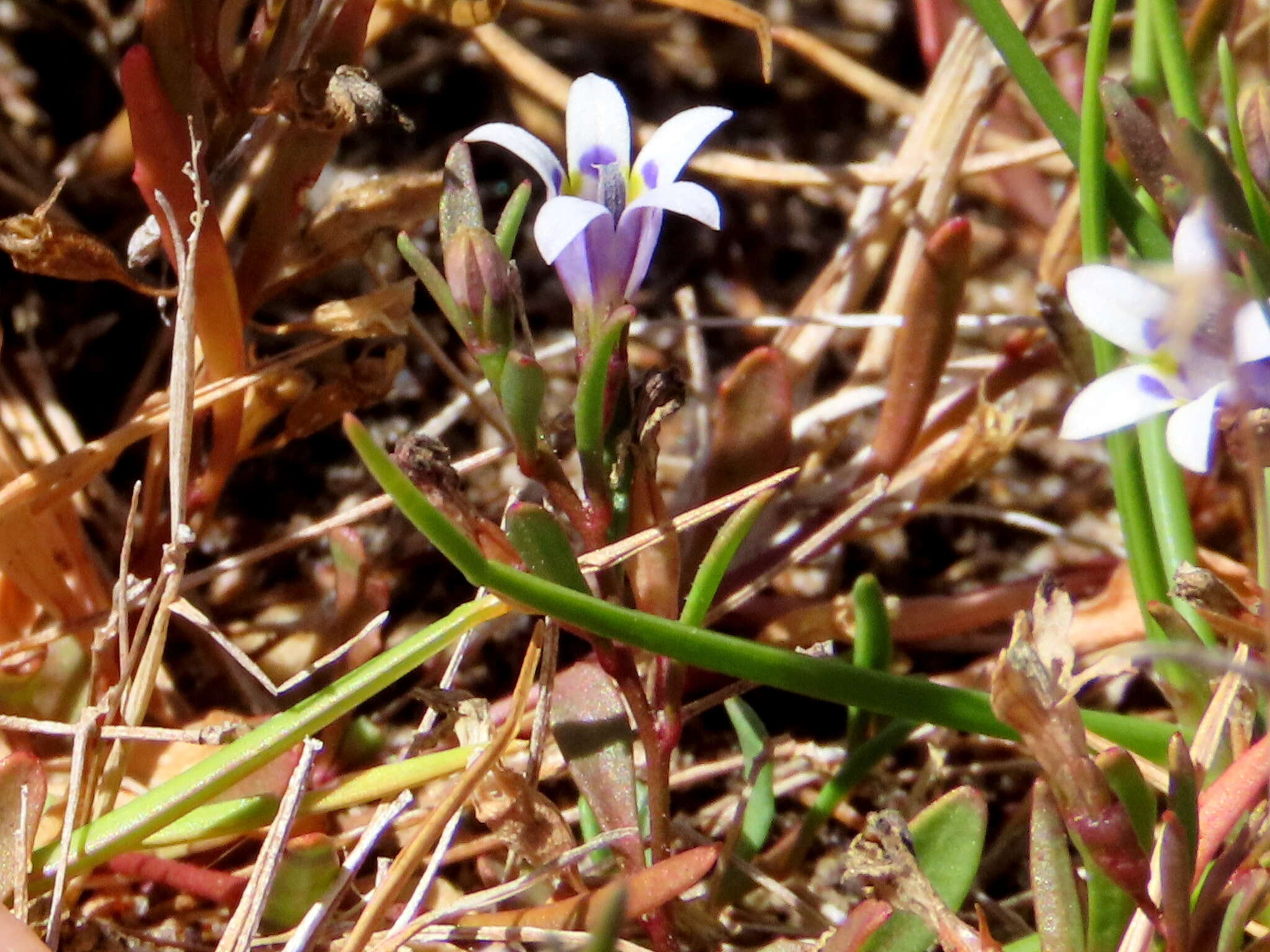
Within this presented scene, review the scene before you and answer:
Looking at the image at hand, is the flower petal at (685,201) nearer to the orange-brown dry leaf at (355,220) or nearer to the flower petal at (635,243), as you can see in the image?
the flower petal at (635,243)

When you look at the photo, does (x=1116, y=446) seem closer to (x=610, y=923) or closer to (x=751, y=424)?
(x=751, y=424)

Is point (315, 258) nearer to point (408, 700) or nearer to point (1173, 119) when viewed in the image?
point (408, 700)

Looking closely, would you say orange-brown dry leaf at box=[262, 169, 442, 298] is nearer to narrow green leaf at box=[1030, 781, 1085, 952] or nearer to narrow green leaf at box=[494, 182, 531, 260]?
narrow green leaf at box=[494, 182, 531, 260]

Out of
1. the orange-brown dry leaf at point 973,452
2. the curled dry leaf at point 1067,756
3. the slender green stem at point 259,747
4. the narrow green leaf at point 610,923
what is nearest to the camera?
the narrow green leaf at point 610,923

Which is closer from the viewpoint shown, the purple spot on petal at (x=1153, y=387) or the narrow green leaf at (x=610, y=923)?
the narrow green leaf at (x=610, y=923)

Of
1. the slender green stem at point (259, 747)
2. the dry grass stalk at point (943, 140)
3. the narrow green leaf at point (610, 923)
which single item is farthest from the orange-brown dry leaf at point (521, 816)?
the dry grass stalk at point (943, 140)

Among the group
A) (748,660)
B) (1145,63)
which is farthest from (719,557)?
(1145,63)

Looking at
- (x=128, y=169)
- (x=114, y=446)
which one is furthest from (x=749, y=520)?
(x=128, y=169)

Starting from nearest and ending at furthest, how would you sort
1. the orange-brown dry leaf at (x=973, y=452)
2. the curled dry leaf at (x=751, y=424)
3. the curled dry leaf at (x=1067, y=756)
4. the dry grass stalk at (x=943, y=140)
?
the curled dry leaf at (x=1067, y=756), the curled dry leaf at (x=751, y=424), the orange-brown dry leaf at (x=973, y=452), the dry grass stalk at (x=943, y=140)
